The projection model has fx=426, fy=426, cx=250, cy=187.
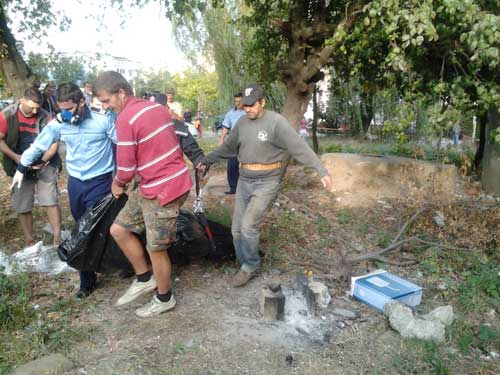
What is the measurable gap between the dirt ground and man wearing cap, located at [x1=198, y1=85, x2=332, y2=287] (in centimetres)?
44

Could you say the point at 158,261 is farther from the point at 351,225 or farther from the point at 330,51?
the point at 330,51

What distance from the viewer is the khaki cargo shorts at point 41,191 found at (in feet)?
15.1

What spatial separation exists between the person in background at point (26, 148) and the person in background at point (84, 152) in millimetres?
806

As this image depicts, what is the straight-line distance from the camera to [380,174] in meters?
7.82

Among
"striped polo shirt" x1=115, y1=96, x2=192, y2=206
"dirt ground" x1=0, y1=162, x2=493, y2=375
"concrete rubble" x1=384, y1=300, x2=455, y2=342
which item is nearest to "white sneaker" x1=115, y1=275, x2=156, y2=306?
"dirt ground" x1=0, y1=162, x2=493, y2=375

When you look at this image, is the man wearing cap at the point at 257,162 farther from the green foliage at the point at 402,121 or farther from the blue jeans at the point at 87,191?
the green foliage at the point at 402,121

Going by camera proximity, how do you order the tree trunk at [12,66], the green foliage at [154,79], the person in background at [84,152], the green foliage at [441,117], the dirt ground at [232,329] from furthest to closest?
the green foliage at [154,79], the tree trunk at [12,66], the green foliage at [441,117], the person in background at [84,152], the dirt ground at [232,329]

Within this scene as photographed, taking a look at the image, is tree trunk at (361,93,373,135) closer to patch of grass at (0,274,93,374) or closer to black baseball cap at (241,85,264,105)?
black baseball cap at (241,85,264,105)

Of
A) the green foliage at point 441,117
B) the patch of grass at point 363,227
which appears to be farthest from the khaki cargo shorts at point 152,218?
the patch of grass at point 363,227

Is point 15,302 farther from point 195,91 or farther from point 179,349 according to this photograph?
point 195,91

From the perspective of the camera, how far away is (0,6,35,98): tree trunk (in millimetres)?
7883

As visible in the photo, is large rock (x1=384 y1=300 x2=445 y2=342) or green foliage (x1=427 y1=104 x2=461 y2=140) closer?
large rock (x1=384 y1=300 x2=445 y2=342)

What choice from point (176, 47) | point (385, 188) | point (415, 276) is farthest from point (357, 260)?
point (176, 47)

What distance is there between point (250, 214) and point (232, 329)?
3.40ft
